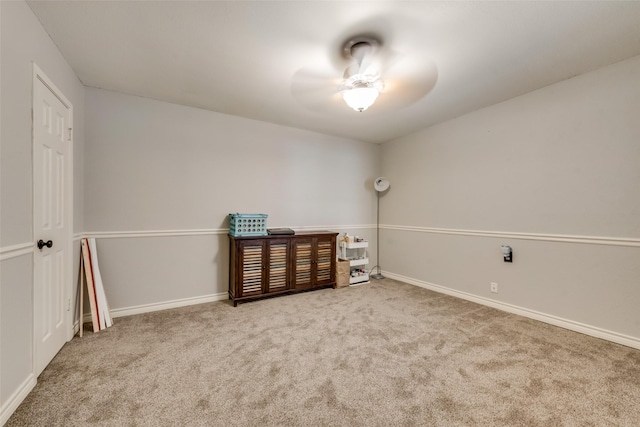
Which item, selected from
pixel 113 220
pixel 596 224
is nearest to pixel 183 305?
pixel 113 220

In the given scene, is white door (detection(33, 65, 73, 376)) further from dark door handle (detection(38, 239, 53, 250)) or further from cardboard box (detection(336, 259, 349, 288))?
cardboard box (detection(336, 259, 349, 288))

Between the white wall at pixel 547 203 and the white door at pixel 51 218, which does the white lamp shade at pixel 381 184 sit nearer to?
the white wall at pixel 547 203

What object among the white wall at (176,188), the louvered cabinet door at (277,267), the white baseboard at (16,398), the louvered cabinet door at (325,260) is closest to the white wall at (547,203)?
the louvered cabinet door at (325,260)

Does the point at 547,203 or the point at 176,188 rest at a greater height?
the point at 176,188

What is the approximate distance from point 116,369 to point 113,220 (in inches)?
63.2

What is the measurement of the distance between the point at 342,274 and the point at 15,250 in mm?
3296

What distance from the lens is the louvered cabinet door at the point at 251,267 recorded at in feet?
10.2

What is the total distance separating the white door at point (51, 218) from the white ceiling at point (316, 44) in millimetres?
571

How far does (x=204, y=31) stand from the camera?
6.17ft

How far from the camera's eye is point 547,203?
2.67 metres

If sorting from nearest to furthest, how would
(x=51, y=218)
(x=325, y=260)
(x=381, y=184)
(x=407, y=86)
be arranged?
(x=51, y=218)
(x=407, y=86)
(x=325, y=260)
(x=381, y=184)

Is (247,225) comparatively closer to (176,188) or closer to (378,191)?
(176,188)

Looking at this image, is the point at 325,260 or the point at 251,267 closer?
the point at 251,267

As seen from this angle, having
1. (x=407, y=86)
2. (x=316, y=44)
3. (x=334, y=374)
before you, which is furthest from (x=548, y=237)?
(x=316, y=44)
